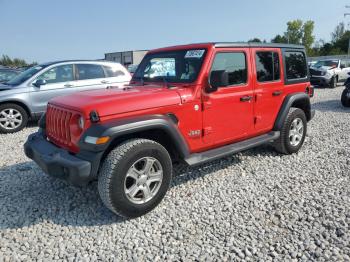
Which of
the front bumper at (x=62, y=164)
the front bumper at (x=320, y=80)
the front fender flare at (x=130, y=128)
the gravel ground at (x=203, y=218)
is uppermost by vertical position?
the front bumper at (x=320, y=80)

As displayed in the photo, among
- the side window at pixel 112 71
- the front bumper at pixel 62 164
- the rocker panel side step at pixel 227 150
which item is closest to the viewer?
the front bumper at pixel 62 164

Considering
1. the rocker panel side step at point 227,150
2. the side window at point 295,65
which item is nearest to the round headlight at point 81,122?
the rocker panel side step at point 227,150

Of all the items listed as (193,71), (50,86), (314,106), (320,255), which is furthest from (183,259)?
(314,106)

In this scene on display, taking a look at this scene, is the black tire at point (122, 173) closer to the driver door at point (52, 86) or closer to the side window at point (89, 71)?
the driver door at point (52, 86)

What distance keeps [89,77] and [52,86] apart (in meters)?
0.95

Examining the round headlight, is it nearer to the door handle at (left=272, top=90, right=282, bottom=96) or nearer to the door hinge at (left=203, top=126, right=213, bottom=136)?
the door hinge at (left=203, top=126, right=213, bottom=136)

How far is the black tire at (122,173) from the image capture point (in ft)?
9.96

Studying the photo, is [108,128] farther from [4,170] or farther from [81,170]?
[4,170]

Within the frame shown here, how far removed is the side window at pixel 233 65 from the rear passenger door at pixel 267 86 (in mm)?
228

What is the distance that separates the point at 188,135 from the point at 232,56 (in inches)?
52.2

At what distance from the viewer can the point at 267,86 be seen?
461cm

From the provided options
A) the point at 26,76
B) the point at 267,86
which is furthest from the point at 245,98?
the point at 26,76

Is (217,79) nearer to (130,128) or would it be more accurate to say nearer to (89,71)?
(130,128)

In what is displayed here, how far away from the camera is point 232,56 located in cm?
415
